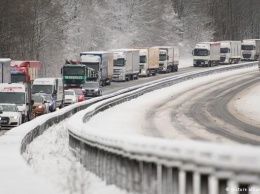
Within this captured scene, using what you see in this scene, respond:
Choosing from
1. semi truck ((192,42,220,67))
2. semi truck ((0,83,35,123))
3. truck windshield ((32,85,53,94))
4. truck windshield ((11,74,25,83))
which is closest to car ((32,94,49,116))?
truck windshield ((32,85,53,94))

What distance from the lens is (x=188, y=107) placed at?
46562 millimetres

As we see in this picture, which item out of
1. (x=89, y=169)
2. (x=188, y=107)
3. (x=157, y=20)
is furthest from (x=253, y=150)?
(x=157, y=20)

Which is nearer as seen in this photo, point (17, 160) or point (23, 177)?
point (23, 177)

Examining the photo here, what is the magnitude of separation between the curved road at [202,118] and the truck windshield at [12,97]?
262 inches

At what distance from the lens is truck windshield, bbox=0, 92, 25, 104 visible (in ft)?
116

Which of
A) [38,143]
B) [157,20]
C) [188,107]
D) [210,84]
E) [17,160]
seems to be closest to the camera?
[17,160]

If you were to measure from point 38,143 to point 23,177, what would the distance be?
35.4 ft

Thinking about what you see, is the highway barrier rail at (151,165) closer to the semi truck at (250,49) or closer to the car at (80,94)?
the car at (80,94)

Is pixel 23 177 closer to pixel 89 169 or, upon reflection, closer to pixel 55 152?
pixel 89 169

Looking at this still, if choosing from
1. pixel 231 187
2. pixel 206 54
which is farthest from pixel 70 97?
pixel 206 54

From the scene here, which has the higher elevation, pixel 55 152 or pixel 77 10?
pixel 77 10

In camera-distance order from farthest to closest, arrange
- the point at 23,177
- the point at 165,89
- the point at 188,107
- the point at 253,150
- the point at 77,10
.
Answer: the point at 77,10 → the point at 165,89 → the point at 188,107 → the point at 23,177 → the point at 253,150

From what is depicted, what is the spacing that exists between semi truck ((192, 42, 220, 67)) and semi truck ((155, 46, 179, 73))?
516 cm

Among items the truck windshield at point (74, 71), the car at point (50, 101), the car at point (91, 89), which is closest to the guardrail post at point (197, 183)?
the car at point (50, 101)
